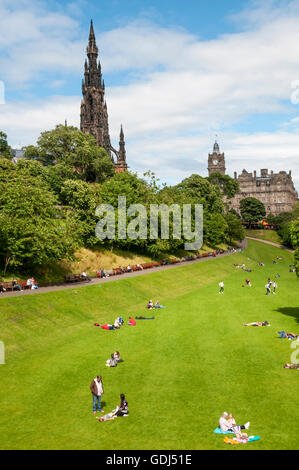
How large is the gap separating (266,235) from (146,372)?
432 ft

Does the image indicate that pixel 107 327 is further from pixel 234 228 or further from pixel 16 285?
pixel 234 228

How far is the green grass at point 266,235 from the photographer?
141 m

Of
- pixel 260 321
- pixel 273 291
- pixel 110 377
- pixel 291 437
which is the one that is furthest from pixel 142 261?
pixel 291 437

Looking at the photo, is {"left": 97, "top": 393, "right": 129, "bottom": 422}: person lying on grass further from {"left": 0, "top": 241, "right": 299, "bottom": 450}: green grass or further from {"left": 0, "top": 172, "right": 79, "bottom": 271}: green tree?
{"left": 0, "top": 172, "right": 79, "bottom": 271}: green tree

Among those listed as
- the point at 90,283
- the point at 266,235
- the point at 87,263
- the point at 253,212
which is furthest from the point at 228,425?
the point at 253,212

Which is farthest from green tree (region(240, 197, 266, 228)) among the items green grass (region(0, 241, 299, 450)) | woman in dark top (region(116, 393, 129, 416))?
woman in dark top (region(116, 393, 129, 416))

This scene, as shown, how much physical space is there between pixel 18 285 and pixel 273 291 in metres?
30.9

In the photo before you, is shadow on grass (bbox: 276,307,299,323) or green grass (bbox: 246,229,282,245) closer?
shadow on grass (bbox: 276,307,299,323)

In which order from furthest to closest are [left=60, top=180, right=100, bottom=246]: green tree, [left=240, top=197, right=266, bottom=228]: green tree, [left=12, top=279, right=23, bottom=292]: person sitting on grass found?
[left=240, top=197, right=266, bottom=228]: green tree → [left=60, top=180, right=100, bottom=246]: green tree → [left=12, top=279, right=23, bottom=292]: person sitting on grass

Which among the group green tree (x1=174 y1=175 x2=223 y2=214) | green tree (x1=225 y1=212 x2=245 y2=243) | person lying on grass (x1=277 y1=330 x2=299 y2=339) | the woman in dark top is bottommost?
person lying on grass (x1=277 y1=330 x2=299 y2=339)

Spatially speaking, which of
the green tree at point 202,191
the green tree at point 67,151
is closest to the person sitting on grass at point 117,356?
the green tree at point 67,151

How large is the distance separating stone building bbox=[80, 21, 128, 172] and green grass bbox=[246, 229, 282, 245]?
53824mm

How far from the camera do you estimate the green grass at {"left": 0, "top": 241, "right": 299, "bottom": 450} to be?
666 inches
